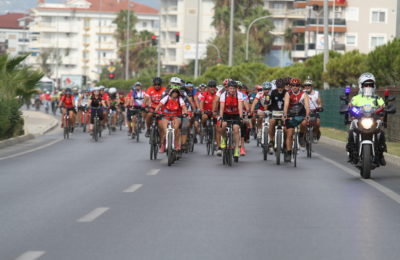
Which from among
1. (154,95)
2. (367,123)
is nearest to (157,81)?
(154,95)

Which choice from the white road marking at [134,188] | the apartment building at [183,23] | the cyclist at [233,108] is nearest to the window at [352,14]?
the apartment building at [183,23]

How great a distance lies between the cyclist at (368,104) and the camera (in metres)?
18.8

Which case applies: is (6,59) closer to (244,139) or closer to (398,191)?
(244,139)

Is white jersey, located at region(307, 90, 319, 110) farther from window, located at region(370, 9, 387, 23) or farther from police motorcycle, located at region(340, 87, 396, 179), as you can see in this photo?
window, located at region(370, 9, 387, 23)

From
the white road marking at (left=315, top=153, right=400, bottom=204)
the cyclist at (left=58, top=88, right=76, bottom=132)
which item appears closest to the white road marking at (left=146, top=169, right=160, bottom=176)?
the white road marking at (left=315, top=153, right=400, bottom=204)

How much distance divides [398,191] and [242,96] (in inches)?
284

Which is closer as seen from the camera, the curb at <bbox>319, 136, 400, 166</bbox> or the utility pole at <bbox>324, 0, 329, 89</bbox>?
the curb at <bbox>319, 136, 400, 166</bbox>

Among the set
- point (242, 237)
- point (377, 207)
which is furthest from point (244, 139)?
point (242, 237)

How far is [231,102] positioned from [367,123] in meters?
4.99

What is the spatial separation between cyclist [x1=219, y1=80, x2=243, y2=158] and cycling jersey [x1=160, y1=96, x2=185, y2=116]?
1.12 m

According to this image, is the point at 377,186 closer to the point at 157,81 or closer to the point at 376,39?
the point at 157,81

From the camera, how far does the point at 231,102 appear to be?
23203 millimetres

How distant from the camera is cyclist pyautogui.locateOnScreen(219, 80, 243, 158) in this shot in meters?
23.0

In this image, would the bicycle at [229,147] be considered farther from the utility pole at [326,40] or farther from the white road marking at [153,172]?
the utility pole at [326,40]
